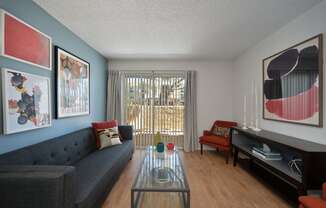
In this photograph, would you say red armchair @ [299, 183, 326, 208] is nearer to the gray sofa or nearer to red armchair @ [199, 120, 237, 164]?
the gray sofa

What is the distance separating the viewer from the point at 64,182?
132cm

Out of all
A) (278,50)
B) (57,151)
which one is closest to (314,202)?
(278,50)

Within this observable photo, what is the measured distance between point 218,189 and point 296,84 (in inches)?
69.4

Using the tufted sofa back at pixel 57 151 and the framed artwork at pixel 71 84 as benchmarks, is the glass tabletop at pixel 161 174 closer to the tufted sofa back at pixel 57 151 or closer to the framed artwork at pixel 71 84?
the tufted sofa back at pixel 57 151

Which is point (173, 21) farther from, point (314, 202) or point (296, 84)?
point (314, 202)

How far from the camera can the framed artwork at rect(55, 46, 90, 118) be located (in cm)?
253

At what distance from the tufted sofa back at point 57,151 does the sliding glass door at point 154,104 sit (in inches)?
67.0

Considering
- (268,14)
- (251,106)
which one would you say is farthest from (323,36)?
(251,106)

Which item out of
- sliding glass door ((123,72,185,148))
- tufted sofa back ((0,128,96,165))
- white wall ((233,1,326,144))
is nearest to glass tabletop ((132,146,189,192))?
tufted sofa back ((0,128,96,165))

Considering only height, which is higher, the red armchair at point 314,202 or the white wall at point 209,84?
the white wall at point 209,84

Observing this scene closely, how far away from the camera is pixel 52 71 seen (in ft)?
7.92

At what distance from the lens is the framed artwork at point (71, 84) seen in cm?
253

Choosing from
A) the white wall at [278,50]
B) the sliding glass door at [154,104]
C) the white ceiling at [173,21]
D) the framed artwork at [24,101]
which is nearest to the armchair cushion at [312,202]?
the white wall at [278,50]

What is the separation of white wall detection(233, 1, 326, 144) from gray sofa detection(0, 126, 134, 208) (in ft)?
8.09
